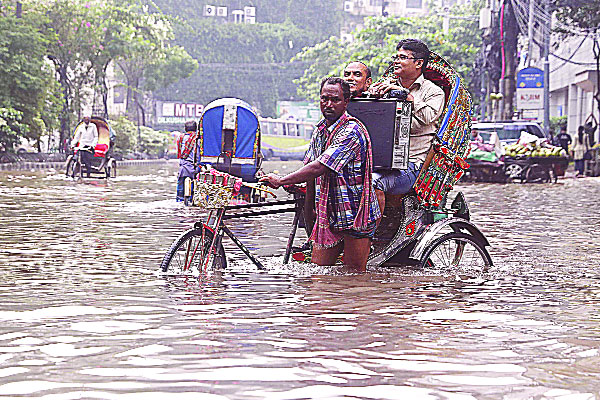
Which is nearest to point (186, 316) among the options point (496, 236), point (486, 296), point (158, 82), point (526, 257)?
point (486, 296)

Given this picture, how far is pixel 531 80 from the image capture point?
41.5m

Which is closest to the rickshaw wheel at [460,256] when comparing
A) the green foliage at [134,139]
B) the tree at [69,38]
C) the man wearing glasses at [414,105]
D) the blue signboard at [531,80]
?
the man wearing glasses at [414,105]

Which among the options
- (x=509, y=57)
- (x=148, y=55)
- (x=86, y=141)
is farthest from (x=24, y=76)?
(x=148, y=55)

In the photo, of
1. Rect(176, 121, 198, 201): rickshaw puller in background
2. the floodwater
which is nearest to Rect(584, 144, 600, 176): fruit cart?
Rect(176, 121, 198, 201): rickshaw puller in background

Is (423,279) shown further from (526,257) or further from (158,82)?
(158,82)

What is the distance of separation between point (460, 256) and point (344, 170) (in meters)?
1.48

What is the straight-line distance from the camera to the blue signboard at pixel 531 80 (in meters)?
41.3

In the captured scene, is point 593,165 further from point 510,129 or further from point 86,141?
point 86,141

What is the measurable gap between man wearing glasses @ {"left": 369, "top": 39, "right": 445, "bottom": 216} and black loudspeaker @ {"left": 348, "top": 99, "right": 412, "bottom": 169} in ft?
0.32

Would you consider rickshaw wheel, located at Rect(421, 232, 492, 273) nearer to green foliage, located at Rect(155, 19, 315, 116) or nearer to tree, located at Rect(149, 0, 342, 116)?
tree, located at Rect(149, 0, 342, 116)

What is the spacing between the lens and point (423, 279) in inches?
330

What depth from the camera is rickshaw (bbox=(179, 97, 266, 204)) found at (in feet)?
61.5

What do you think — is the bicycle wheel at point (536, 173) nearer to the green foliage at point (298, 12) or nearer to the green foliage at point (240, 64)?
the green foliage at point (240, 64)

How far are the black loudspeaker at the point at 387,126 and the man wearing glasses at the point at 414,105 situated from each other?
0.10 metres
